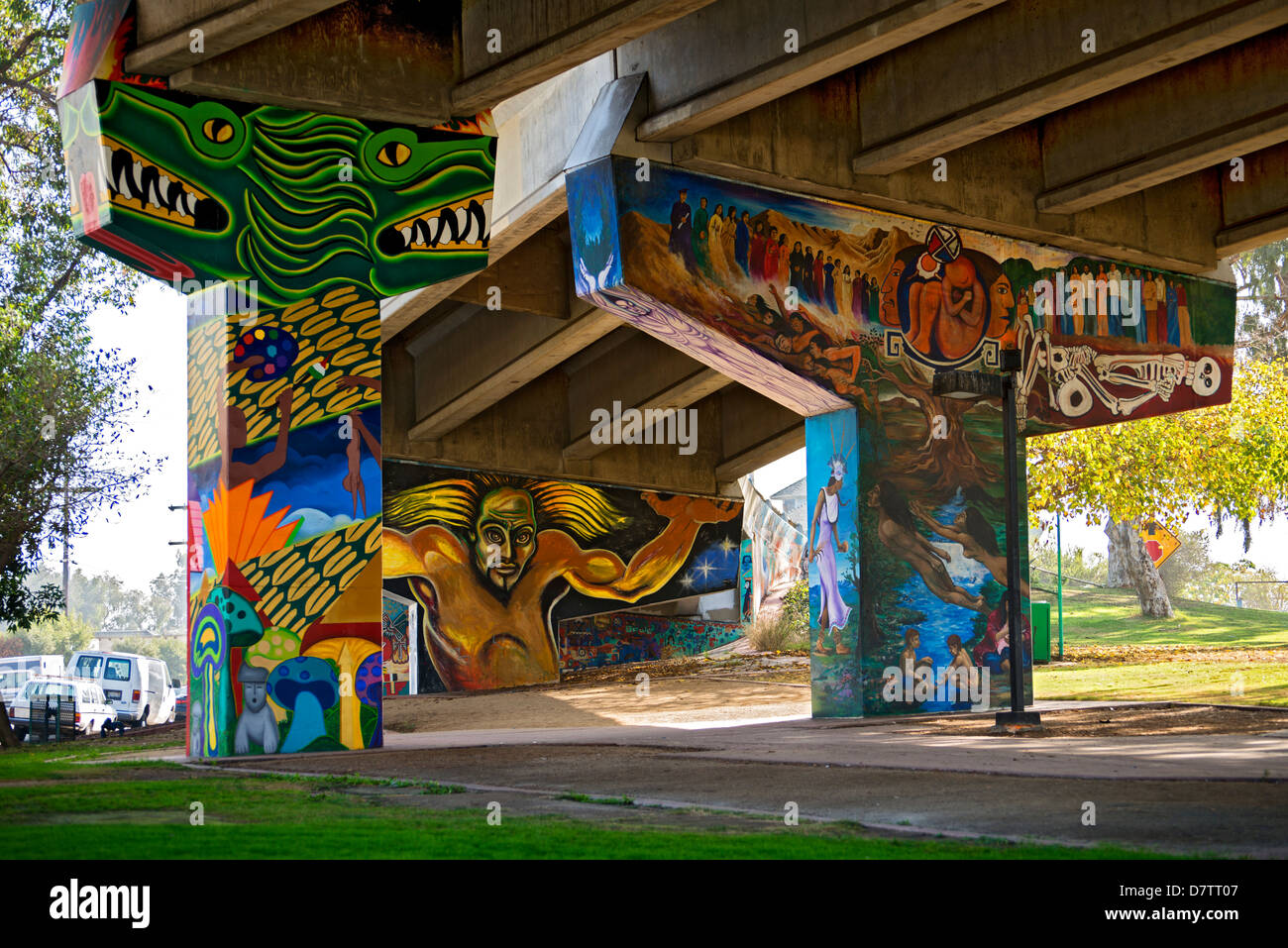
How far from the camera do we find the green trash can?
2761 cm

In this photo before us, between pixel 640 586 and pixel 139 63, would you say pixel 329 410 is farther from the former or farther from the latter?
pixel 640 586

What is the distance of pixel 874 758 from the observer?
37.3 ft

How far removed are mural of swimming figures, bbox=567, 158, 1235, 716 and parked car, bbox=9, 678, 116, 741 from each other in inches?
610

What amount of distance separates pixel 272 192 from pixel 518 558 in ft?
51.9

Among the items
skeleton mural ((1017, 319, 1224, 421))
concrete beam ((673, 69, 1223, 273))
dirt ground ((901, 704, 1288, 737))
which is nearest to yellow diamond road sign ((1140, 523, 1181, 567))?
skeleton mural ((1017, 319, 1224, 421))

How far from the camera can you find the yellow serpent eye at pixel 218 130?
13.2 m

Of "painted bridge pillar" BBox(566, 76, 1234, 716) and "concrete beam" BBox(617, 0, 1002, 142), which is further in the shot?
"painted bridge pillar" BBox(566, 76, 1234, 716)

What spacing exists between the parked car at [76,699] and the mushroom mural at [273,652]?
1409 centimetres

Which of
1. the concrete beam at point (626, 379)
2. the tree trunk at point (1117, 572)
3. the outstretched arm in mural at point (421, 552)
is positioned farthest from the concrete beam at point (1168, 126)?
the tree trunk at point (1117, 572)

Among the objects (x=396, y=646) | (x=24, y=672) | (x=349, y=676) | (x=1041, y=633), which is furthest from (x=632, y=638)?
(x=349, y=676)

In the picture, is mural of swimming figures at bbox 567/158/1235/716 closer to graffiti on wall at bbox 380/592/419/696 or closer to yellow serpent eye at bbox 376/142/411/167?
yellow serpent eye at bbox 376/142/411/167

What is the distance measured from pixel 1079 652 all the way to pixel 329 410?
20806 mm

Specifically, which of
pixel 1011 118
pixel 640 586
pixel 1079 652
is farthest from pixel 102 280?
pixel 1079 652

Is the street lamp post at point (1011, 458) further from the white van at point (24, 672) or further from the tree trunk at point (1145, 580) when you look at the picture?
the tree trunk at point (1145, 580)
